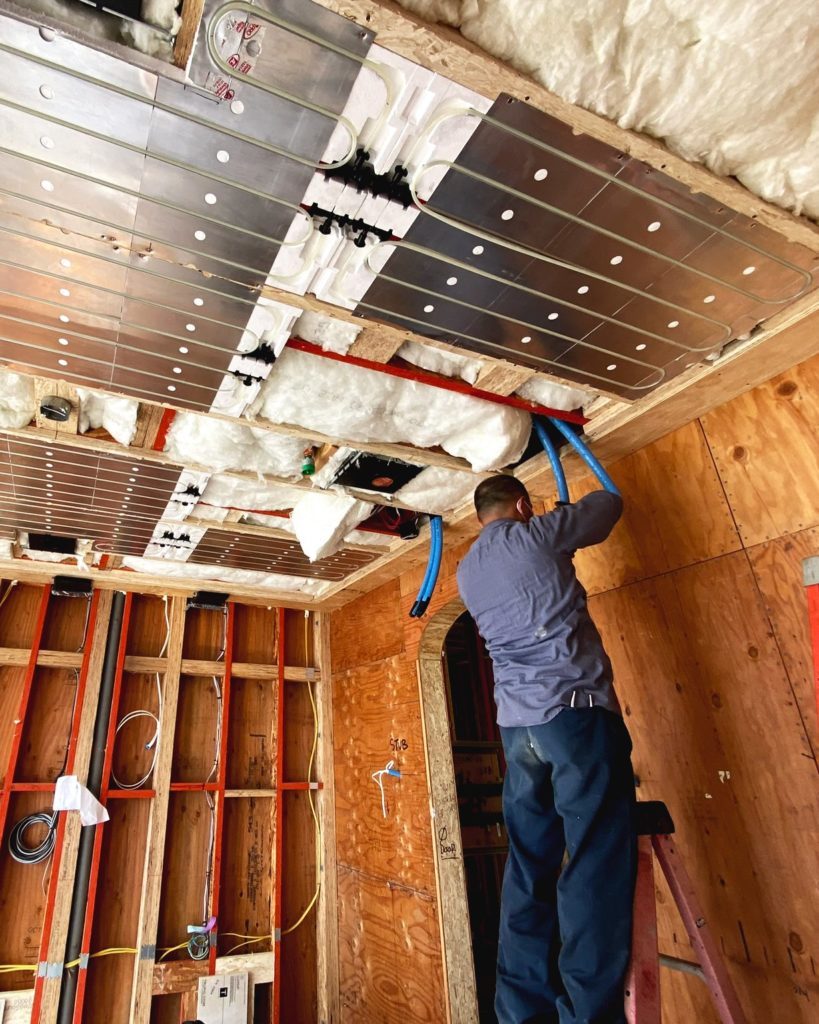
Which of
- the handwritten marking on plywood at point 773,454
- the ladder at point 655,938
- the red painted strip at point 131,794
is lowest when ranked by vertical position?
the ladder at point 655,938

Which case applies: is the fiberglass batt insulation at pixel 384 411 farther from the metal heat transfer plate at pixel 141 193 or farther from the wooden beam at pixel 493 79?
the wooden beam at pixel 493 79

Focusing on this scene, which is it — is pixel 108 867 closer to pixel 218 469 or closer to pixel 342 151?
pixel 218 469

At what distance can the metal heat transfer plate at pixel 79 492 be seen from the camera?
2074 millimetres

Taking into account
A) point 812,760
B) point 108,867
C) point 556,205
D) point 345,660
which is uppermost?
point 556,205

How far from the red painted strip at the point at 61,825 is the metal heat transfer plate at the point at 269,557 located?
89cm

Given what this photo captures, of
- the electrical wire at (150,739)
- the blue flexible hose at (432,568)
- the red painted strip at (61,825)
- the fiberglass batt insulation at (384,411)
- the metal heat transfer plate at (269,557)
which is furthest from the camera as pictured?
the electrical wire at (150,739)

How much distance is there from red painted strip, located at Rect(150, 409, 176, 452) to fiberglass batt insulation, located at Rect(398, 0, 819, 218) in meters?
1.37

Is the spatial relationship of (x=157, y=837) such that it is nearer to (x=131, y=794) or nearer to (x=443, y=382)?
(x=131, y=794)

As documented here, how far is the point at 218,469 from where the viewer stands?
211 centimetres

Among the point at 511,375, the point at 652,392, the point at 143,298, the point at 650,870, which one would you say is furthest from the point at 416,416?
the point at 650,870

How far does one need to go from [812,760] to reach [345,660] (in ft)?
9.28

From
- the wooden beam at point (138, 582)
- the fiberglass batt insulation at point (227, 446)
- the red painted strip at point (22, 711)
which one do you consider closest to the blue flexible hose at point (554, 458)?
the fiberglass batt insulation at point (227, 446)

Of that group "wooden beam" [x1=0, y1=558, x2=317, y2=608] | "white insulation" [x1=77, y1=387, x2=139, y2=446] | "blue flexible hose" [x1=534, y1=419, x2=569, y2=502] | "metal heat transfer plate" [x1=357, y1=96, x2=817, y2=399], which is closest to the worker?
"blue flexible hose" [x1=534, y1=419, x2=569, y2=502]

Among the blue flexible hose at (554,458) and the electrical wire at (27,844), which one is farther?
the electrical wire at (27,844)
